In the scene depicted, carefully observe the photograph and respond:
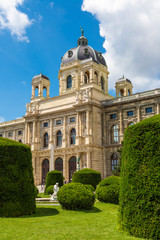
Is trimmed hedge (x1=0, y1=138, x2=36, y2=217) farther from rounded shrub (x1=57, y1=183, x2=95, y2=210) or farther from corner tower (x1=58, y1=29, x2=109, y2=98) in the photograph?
corner tower (x1=58, y1=29, x2=109, y2=98)

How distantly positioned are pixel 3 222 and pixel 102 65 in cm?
4657

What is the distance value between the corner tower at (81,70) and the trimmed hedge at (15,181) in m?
35.8

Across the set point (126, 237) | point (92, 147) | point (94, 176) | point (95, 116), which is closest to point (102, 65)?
point (95, 116)

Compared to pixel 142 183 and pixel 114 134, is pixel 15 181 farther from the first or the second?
pixel 114 134

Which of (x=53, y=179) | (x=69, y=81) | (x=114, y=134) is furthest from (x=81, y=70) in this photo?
(x=53, y=179)

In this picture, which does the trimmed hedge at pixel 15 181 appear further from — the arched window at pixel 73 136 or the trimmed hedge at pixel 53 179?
the arched window at pixel 73 136

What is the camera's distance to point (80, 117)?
4519 centimetres

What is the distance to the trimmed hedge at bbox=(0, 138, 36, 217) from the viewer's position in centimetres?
1296

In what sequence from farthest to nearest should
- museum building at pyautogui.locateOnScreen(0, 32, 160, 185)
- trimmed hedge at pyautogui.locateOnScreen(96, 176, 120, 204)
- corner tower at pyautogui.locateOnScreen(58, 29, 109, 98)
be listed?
corner tower at pyautogui.locateOnScreen(58, 29, 109, 98) < museum building at pyautogui.locateOnScreen(0, 32, 160, 185) < trimmed hedge at pyautogui.locateOnScreen(96, 176, 120, 204)

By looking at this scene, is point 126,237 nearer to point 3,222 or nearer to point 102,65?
point 3,222

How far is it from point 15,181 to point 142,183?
688 cm

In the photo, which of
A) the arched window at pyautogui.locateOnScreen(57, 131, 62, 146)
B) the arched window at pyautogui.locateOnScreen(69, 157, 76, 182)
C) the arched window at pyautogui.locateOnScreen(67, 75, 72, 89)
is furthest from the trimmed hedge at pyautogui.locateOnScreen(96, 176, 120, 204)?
the arched window at pyautogui.locateOnScreen(67, 75, 72, 89)

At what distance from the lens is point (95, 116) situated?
44781mm

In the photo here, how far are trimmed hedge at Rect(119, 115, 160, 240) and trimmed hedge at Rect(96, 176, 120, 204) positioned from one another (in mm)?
8933
